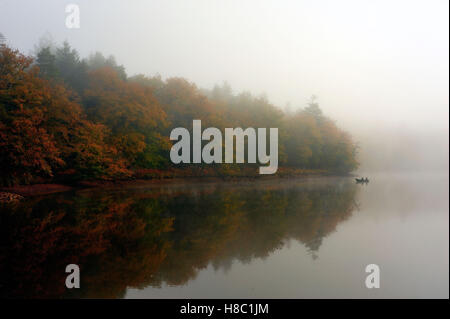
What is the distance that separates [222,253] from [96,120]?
88.6 feet

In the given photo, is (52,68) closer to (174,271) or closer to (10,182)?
(10,182)

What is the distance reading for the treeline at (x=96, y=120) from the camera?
66.0ft

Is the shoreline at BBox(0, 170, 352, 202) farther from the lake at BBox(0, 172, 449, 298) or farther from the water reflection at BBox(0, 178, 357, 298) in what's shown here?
the lake at BBox(0, 172, 449, 298)

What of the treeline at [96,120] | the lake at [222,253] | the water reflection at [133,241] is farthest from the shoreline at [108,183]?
the lake at [222,253]

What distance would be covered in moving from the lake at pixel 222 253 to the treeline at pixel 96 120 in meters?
8.60

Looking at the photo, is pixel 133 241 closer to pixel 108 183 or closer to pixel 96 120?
pixel 108 183

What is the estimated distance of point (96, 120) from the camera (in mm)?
30766

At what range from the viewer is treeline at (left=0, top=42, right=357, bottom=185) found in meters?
20.1

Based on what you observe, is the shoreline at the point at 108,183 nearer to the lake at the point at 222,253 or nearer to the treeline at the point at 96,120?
the treeline at the point at 96,120

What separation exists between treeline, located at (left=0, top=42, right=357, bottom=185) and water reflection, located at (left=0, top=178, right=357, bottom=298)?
7.43 meters

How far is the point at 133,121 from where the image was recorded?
32.4 metres

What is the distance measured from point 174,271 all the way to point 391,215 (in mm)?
10850

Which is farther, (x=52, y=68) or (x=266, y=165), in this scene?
(x=266, y=165)
